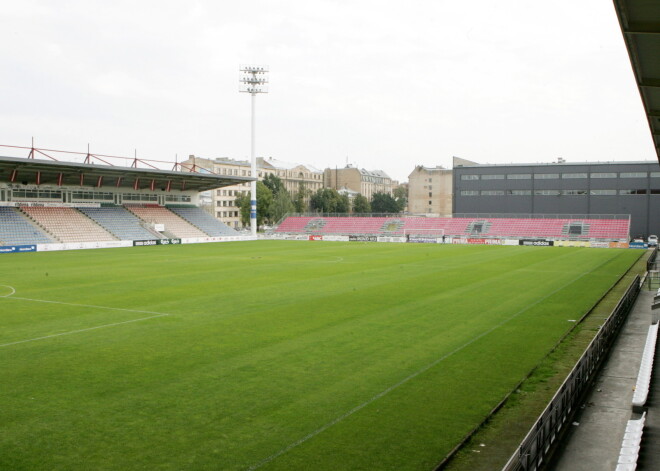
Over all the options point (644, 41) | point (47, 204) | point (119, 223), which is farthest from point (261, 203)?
point (644, 41)

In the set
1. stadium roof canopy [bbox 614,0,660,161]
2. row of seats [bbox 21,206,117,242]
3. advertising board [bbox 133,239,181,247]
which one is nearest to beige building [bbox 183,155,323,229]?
advertising board [bbox 133,239,181,247]

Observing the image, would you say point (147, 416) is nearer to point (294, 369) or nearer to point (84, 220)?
point (294, 369)

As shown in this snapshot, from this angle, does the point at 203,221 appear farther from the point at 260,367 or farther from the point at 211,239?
the point at 260,367

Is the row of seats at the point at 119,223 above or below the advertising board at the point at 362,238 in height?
above

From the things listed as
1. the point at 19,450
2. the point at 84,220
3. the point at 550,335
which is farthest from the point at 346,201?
the point at 19,450

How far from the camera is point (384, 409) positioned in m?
9.82

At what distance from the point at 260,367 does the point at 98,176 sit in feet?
178

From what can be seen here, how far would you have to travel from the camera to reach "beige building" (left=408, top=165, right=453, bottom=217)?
13525 cm

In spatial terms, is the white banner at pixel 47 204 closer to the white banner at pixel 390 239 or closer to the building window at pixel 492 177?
the white banner at pixel 390 239

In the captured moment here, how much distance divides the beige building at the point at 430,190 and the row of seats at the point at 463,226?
5456 cm

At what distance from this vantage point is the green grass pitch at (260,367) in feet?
27.0

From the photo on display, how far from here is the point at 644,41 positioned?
384 inches

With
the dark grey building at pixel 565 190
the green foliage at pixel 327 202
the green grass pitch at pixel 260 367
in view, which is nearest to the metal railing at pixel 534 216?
the dark grey building at pixel 565 190

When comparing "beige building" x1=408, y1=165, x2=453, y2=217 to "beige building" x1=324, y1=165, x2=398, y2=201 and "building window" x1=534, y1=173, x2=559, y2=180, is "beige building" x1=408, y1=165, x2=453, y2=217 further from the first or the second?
"building window" x1=534, y1=173, x2=559, y2=180
